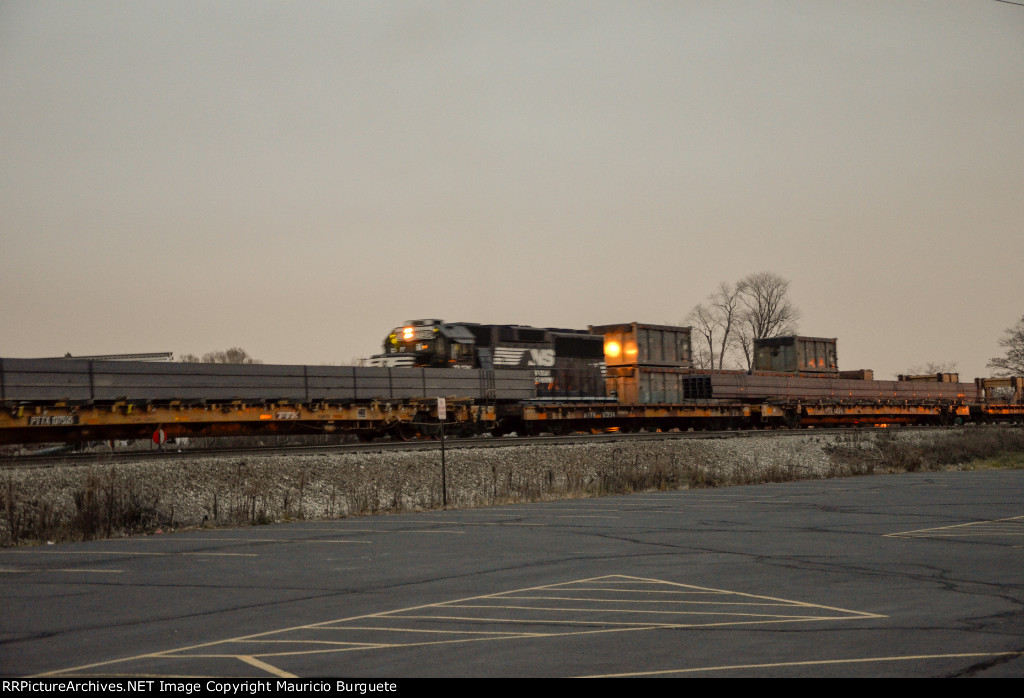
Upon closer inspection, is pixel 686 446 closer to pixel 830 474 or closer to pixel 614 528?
pixel 830 474

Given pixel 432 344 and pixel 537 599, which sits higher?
pixel 432 344

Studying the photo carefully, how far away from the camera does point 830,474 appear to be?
27031 mm

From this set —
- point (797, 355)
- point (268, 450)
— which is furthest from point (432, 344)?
point (797, 355)

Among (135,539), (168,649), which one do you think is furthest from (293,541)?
(168,649)

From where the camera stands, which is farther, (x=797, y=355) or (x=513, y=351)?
(x=797, y=355)

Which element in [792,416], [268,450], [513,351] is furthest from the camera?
[792,416]

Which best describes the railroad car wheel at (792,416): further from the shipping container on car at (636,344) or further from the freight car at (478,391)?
the shipping container on car at (636,344)

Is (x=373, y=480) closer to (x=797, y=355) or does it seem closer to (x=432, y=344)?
(x=432, y=344)

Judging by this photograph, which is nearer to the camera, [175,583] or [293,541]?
[175,583]

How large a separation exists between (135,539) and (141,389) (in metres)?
11.3

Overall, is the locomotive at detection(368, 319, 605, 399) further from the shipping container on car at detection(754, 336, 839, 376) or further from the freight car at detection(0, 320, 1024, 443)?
the shipping container on car at detection(754, 336, 839, 376)

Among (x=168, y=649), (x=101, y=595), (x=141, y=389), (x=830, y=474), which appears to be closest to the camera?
(x=168, y=649)

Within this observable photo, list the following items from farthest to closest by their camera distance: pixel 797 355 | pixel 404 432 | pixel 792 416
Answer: pixel 797 355 → pixel 792 416 → pixel 404 432

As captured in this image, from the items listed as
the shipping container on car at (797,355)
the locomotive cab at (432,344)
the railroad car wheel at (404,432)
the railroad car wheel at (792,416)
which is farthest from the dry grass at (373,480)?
the shipping container on car at (797,355)
